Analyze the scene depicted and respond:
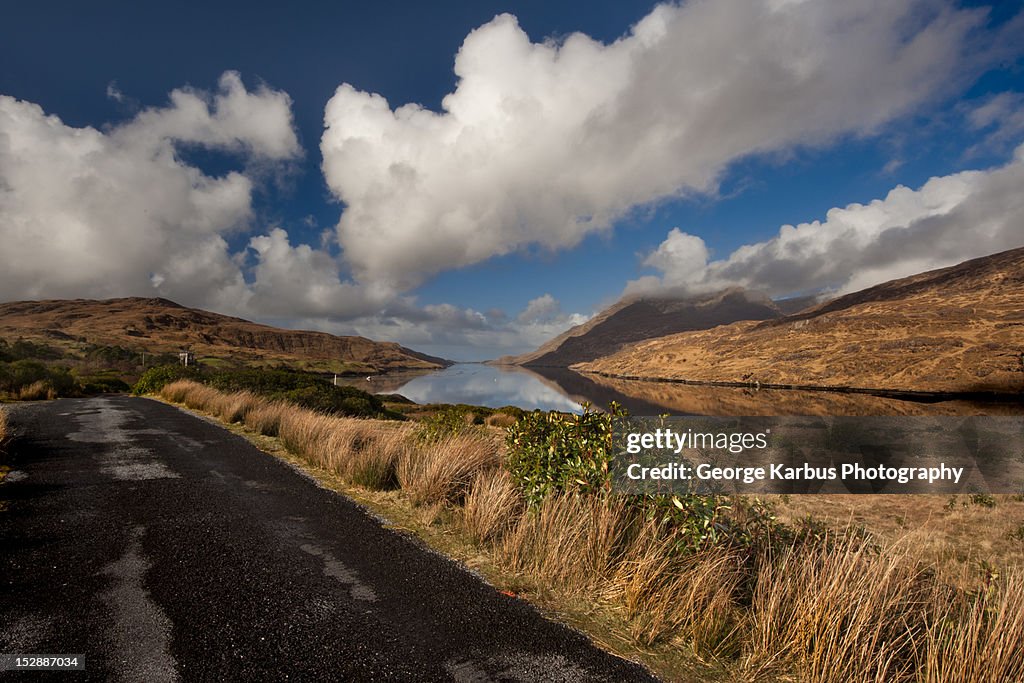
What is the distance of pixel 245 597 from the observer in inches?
183

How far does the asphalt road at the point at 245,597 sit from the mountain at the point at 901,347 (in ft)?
329

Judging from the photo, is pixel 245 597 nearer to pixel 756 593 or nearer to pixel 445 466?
pixel 445 466

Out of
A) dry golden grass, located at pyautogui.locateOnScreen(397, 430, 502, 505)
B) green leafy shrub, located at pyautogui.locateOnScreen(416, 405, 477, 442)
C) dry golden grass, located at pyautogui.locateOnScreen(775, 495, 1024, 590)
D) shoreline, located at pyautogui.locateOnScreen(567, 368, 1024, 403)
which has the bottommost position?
shoreline, located at pyautogui.locateOnScreen(567, 368, 1024, 403)

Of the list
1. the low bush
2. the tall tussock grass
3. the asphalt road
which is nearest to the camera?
the asphalt road

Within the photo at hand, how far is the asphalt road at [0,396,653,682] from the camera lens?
3703 mm

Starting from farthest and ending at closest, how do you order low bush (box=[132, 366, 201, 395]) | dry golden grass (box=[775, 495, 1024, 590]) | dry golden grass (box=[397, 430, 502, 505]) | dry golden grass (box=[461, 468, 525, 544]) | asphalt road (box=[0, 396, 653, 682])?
1. low bush (box=[132, 366, 201, 395])
2. dry golden grass (box=[775, 495, 1024, 590])
3. dry golden grass (box=[397, 430, 502, 505])
4. dry golden grass (box=[461, 468, 525, 544])
5. asphalt road (box=[0, 396, 653, 682])

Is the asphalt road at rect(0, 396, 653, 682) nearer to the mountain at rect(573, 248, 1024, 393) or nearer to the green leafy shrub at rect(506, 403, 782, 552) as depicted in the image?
the green leafy shrub at rect(506, 403, 782, 552)

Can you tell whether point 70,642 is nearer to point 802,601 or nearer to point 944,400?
point 802,601

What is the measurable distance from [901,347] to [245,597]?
5030 inches

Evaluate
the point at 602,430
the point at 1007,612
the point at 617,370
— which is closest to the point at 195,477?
the point at 602,430

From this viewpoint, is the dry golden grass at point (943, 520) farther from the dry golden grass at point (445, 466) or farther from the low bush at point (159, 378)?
the low bush at point (159, 378)

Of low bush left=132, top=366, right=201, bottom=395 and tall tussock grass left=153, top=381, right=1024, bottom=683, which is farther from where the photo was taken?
low bush left=132, top=366, right=201, bottom=395

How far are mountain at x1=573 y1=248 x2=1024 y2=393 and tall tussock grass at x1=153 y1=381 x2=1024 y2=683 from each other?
97431 mm

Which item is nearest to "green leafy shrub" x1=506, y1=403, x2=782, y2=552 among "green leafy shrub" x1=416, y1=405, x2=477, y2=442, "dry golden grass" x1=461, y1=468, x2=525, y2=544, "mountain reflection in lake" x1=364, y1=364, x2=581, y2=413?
"dry golden grass" x1=461, y1=468, x2=525, y2=544
